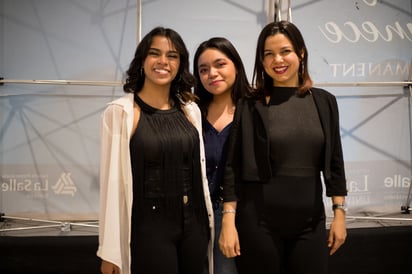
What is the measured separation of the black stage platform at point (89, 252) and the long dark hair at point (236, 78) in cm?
137

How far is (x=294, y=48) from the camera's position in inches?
48.5

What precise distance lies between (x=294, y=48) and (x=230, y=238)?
693mm

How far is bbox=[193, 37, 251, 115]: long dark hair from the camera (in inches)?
57.2

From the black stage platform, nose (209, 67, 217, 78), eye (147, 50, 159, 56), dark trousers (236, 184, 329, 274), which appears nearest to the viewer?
dark trousers (236, 184, 329, 274)

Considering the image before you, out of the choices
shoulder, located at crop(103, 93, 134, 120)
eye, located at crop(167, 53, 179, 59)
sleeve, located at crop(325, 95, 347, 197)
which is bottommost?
sleeve, located at crop(325, 95, 347, 197)

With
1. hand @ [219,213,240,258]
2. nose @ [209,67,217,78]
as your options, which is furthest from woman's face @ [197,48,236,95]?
hand @ [219,213,240,258]

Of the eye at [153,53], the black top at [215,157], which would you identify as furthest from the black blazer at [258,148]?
the eye at [153,53]

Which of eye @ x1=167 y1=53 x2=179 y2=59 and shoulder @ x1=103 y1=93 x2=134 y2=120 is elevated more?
eye @ x1=167 y1=53 x2=179 y2=59

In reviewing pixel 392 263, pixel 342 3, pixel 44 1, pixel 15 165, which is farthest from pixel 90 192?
pixel 342 3

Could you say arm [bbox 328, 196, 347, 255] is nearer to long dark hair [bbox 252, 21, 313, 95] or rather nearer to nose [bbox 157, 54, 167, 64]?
long dark hair [bbox 252, 21, 313, 95]

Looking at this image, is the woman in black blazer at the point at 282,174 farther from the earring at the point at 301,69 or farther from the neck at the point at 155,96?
the neck at the point at 155,96

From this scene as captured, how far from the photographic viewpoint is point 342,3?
2955mm

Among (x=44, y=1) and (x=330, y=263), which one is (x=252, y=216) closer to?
(x=330, y=263)

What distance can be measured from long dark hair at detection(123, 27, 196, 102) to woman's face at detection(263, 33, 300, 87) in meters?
0.31
